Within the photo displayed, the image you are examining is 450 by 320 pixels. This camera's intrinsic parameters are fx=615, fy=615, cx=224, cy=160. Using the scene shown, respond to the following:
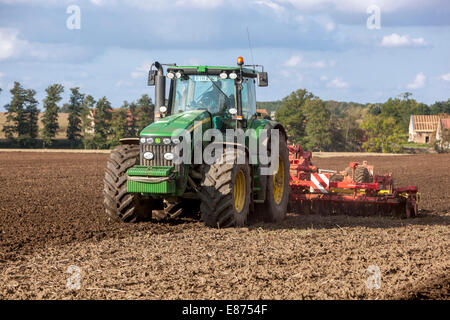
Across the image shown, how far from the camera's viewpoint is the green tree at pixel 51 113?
67.0m

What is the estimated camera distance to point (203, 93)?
10.0m

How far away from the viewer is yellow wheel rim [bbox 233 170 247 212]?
30.6 ft

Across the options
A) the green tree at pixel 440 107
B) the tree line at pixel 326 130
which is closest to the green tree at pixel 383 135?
the tree line at pixel 326 130

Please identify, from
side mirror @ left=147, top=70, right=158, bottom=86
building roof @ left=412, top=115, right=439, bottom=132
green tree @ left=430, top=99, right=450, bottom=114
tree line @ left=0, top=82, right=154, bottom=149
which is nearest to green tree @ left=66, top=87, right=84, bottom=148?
tree line @ left=0, top=82, right=154, bottom=149

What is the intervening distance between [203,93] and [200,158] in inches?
51.6

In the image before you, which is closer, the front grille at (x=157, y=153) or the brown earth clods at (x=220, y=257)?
the brown earth clods at (x=220, y=257)

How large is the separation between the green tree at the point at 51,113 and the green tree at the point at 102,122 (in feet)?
15.1

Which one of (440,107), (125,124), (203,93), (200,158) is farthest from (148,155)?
(440,107)

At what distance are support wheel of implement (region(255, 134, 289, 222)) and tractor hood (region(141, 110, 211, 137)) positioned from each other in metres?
1.56

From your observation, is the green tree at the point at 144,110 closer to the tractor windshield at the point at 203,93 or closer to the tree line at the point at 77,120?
the tree line at the point at 77,120
